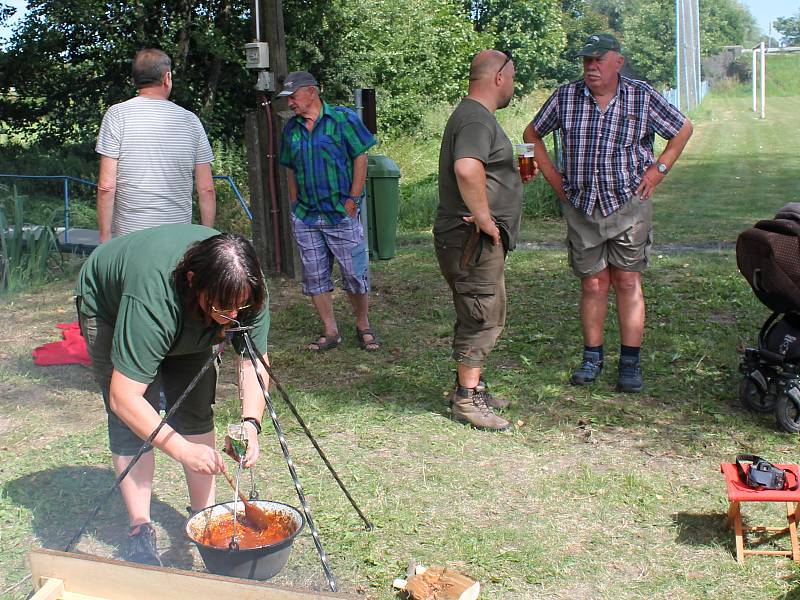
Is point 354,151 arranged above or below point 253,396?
above

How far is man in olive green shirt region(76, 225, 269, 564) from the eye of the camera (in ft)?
8.09

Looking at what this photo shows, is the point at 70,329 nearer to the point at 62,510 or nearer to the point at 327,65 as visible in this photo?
the point at 62,510

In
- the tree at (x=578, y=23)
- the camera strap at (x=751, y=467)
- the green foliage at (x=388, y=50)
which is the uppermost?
the tree at (x=578, y=23)

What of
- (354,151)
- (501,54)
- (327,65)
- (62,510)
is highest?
(327,65)

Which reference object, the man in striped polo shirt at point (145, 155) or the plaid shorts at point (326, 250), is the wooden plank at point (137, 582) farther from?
the plaid shorts at point (326, 250)

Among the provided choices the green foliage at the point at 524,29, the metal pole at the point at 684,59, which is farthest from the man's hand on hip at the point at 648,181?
the green foliage at the point at 524,29

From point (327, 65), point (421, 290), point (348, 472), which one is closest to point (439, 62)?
point (327, 65)

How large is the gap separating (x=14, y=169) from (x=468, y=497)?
14.3 metres

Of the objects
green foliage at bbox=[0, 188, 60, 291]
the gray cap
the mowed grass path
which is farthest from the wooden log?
the mowed grass path

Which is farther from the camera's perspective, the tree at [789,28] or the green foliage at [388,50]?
the tree at [789,28]

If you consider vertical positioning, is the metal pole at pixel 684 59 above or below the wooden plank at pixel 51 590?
above

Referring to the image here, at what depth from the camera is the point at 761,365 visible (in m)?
4.44

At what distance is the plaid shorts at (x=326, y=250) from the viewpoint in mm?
5809

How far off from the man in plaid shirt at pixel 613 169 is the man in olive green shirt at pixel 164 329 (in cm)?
243
